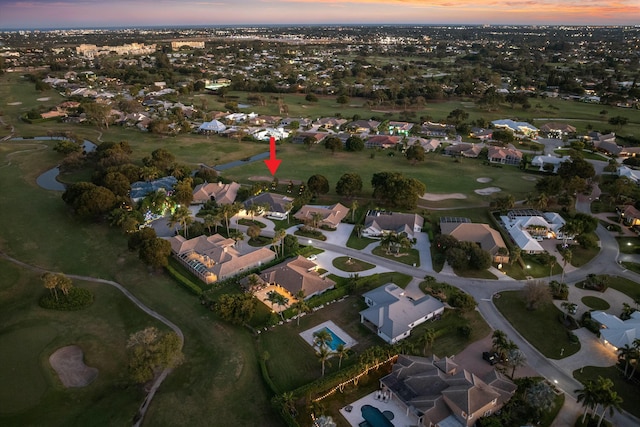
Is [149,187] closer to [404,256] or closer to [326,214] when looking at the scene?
[326,214]

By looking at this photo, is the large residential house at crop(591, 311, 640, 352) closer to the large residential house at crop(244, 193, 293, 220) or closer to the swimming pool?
the swimming pool

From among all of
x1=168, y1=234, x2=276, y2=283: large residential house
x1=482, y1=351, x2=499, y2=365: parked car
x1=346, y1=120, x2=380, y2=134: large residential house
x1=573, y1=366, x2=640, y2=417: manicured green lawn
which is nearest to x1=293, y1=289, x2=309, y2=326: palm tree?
x1=168, y1=234, x2=276, y2=283: large residential house

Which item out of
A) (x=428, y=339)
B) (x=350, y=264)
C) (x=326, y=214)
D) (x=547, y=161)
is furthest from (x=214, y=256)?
(x=547, y=161)

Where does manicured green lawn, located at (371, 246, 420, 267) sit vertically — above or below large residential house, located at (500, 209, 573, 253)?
below

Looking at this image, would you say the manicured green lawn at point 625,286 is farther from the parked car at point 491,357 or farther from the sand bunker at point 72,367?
the sand bunker at point 72,367

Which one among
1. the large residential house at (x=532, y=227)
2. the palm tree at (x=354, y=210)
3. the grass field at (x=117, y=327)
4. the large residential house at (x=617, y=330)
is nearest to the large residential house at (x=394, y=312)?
the grass field at (x=117, y=327)

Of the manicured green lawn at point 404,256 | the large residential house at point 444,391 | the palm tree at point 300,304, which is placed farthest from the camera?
the manicured green lawn at point 404,256
